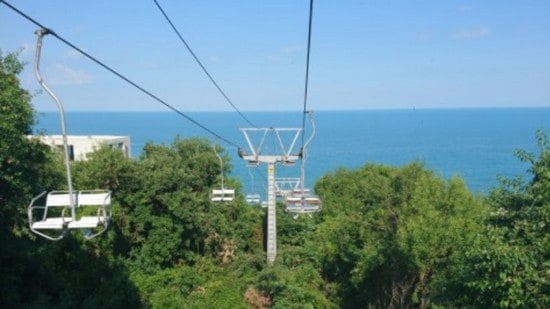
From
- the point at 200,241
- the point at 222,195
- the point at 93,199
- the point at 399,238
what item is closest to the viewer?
the point at 93,199

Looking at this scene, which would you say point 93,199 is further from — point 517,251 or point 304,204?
point 304,204

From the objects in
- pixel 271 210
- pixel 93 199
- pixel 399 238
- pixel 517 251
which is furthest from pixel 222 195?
pixel 517 251

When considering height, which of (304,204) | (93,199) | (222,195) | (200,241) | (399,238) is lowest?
(200,241)

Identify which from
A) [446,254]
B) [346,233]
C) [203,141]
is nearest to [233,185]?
[203,141]

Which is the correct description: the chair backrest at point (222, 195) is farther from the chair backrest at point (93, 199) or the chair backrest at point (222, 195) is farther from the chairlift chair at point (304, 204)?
the chair backrest at point (93, 199)

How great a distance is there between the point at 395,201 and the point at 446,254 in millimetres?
3627

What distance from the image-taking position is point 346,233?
1675 cm

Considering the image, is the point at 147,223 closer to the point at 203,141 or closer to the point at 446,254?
the point at 203,141

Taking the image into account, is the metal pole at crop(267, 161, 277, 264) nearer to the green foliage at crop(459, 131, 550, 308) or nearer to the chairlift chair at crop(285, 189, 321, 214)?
the chairlift chair at crop(285, 189, 321, 214)

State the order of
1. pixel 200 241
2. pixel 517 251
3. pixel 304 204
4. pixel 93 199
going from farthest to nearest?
pixel 200 241 < pixel 304 204 < pixel 93 199 < pixel 517 251

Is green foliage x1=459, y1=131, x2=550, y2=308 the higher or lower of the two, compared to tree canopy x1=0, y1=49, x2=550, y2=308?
higher

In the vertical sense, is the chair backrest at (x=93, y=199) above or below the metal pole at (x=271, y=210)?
above

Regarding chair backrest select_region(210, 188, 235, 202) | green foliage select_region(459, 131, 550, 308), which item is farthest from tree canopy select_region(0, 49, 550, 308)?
chair backrest select_region(210, 188, 235, 202)

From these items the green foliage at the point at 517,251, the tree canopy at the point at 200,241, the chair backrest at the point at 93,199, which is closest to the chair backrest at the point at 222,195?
the tree canopy at the point at 200,241
